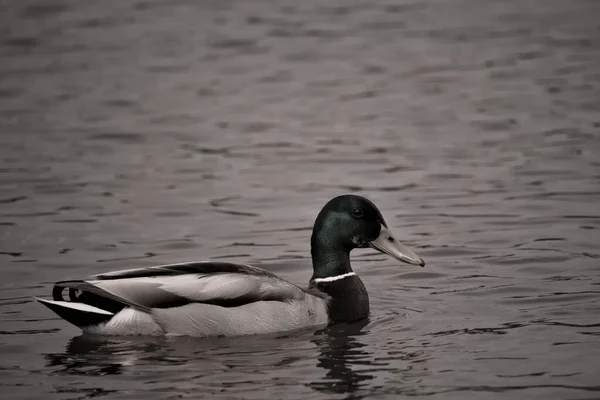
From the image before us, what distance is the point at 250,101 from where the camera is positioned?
782 inches

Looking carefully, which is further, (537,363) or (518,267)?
(518,267)

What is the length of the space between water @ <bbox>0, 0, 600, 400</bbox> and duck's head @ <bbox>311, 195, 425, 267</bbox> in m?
0.51

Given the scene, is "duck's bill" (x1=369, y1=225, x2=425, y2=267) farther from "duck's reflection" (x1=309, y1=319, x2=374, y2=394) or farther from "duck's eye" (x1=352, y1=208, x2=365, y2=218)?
"duck's reflection" (x1=309, y1=319, x2=374, y2=394)

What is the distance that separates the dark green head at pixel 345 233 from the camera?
11461mm

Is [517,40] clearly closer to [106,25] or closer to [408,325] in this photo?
[106,25]

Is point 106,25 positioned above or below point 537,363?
above

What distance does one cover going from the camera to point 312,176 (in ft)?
53.2

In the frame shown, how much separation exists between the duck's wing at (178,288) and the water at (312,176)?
306mm

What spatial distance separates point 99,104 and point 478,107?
5.27 meters

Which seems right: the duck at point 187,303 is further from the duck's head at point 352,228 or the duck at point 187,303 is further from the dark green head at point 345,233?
the duck's head at point 352,228

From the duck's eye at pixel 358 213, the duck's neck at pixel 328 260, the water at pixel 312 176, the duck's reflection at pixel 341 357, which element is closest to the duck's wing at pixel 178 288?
the water at pixel 312 176

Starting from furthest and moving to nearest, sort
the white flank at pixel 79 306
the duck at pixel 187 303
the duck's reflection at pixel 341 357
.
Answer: the duck at pixel 187 303, the white flank at pixel 79 306, the duck's reflection at pixel 341 357

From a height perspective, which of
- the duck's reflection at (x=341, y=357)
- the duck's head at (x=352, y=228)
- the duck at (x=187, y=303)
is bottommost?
the duck's reflection at (x=341, y=357)

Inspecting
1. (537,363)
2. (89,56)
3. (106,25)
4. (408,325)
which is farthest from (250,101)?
(537,363)
